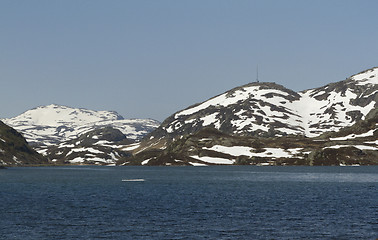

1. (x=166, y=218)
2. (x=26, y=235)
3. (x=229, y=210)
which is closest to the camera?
(x=26, y=235)

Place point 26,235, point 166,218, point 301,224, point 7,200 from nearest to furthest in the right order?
point 26,235 → point 301,224 → point 166,218 → point 7,200

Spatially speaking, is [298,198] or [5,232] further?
[298,198]

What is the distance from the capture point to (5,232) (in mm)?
69562

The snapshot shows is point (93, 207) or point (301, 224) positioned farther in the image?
point (93, 207)

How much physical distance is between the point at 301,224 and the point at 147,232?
21.5 metres

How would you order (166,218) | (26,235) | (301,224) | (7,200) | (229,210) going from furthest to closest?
(7,200) < (229,210) < (166,218) < (301,224) < (26,235)

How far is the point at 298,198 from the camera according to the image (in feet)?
384

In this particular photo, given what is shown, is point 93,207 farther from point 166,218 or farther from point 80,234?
point 80,234

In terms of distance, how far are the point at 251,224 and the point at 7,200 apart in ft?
195

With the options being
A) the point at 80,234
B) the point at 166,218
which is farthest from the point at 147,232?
the point at 166,218

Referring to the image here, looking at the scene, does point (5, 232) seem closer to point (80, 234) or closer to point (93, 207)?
point (80, 234)

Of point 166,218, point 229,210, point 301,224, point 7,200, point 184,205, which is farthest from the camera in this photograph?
point 7,200

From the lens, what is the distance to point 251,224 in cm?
7619

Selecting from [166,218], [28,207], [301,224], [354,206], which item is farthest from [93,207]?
[354,206]
